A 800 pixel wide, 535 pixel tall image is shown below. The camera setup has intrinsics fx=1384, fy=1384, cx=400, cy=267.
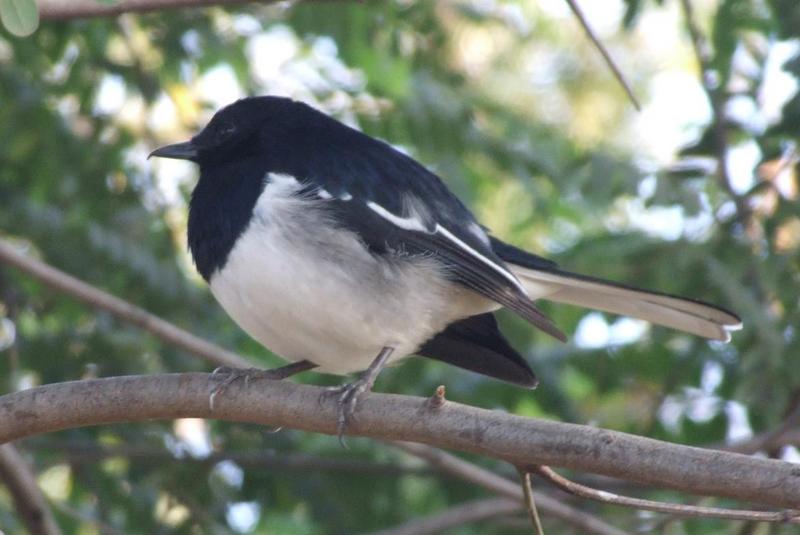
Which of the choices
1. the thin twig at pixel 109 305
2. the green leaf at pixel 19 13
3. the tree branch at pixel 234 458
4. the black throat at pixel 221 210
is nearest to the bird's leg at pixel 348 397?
the black throat at pixel 221 210

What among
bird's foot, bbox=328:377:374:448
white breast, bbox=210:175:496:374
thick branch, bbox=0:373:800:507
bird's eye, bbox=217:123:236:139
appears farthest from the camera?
bird's eye, bbox=217:123:236:139

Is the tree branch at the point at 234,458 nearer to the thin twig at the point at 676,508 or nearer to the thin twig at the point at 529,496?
the thin twig at the point at 529,496

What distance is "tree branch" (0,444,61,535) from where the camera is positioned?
427cm

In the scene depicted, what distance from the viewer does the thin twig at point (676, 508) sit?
2.85 m

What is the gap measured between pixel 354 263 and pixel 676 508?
1324 mm

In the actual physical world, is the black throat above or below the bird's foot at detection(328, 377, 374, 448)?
above

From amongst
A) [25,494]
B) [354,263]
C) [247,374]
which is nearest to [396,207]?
[354,263]

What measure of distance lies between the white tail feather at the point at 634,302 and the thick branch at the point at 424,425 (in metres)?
1.08

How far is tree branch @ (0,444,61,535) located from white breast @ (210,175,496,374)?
93 centimetres

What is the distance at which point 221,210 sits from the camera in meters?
3.99

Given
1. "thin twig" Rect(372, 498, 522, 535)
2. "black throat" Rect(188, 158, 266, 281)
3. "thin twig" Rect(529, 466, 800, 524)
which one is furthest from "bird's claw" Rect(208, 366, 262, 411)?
"thin twig" Rect(372, 498, 522, 535)

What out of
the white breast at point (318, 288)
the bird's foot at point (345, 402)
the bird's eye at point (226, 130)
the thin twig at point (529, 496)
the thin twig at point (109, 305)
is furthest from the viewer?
the thin twig at point (109, 305)

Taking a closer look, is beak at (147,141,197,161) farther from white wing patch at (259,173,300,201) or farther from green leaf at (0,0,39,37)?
green leaf at (0,0,39,37)

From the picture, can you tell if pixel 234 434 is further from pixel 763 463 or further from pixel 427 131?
pixel 763 463
